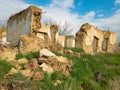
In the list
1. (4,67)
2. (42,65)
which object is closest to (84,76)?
(42,65)

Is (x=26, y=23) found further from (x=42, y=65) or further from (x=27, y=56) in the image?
(x=42, y=65)

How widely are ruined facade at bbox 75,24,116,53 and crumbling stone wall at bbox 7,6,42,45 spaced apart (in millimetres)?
5640

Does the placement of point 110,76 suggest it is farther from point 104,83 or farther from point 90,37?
point 90,37

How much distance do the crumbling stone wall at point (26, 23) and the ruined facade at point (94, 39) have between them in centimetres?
564

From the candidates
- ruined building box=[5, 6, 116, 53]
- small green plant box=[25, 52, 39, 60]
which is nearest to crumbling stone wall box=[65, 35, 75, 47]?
ruined building box=[5, 6, 116, 53]

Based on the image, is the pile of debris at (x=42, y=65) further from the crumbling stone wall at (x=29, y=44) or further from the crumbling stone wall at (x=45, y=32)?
the crumbling stone wall at (x=45, y=32)

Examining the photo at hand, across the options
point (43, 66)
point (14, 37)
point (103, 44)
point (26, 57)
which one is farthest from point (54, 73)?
point (103, 44)

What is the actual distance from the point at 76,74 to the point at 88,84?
3.18 ft

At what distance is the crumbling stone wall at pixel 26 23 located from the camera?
16047 mm

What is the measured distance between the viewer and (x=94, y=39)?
24156 millimetres

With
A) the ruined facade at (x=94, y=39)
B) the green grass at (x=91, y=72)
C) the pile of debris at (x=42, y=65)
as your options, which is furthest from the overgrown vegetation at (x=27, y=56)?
the ruined facade at (x=94, y=39)

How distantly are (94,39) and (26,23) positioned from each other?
9272 mm

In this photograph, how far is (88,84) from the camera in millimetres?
12156

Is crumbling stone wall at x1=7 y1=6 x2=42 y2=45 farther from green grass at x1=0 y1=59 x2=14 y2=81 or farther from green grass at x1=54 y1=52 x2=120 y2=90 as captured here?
green grass at x1=0 y1=59 x2=14 y2=81
